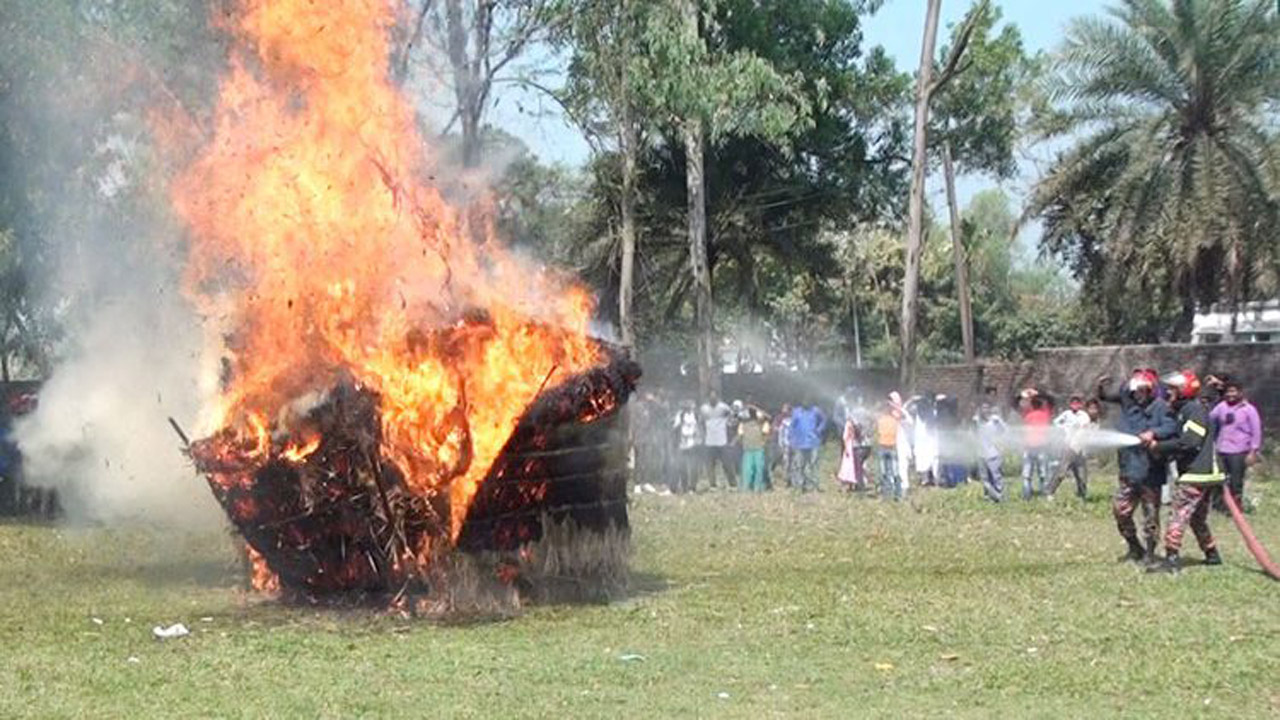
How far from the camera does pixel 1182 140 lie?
33.1 meters

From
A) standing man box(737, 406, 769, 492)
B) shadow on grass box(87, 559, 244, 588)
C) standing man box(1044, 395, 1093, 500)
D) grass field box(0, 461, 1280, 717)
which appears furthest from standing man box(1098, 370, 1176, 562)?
standing man box(737, 406, 769, 492)

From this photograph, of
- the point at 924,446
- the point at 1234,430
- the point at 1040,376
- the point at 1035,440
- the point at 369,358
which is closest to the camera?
the point at 369,358

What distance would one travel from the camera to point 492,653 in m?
11.4

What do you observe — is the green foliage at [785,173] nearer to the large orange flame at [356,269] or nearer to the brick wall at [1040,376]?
the brick wall at [1040,376]

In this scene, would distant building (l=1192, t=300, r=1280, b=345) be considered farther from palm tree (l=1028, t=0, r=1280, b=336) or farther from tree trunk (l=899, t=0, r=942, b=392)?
tree trunk (l=899, t=0, r=942, b=392)

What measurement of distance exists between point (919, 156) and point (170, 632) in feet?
77.3

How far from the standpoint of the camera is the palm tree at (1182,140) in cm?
3197

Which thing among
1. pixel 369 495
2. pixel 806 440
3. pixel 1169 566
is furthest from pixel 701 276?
pixel 369 495

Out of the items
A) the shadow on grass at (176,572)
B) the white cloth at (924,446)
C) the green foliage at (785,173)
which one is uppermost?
the green foliage at (785,173)

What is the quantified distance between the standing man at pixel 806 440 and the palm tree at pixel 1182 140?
8121 mm

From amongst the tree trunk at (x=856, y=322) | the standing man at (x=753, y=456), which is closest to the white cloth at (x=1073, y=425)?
the standing man at (x=753, y=456)

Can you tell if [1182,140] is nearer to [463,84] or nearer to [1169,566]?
[463,84]

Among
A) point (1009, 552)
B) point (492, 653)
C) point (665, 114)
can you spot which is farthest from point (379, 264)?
point (665, 114)

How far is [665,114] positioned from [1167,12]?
10156 mm
